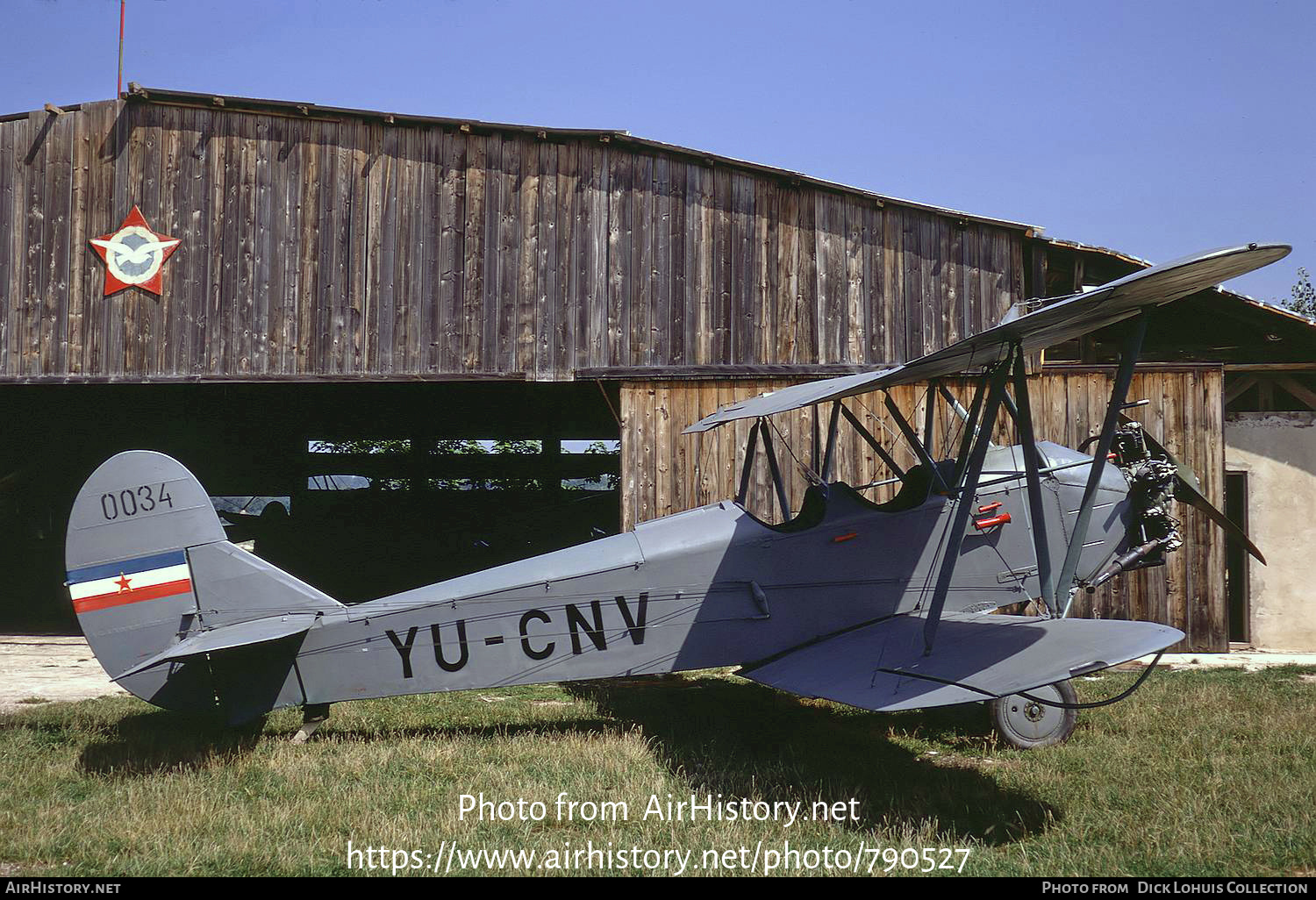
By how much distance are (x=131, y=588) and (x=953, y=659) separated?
5293 millimetres

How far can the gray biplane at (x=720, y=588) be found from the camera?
561cm

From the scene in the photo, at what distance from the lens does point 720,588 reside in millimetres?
6430

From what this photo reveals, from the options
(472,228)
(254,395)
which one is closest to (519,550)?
(254,395)

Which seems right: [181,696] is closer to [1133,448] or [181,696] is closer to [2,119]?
[1133,448]

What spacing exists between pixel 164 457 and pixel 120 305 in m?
5.96

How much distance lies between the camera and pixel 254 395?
1355 cm

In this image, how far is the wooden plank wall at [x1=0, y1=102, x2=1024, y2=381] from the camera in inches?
416

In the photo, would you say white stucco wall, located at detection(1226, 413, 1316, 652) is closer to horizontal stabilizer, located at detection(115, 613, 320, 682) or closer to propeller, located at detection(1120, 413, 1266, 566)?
propeller, located at detection(1120, 413, 1266, 566)

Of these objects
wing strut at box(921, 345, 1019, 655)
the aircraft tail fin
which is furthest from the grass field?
wing strut at box(921, 345, 1019, 655)

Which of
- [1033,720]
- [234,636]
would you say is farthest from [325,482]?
[1033,720]

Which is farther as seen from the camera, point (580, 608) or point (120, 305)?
point (120, 305)

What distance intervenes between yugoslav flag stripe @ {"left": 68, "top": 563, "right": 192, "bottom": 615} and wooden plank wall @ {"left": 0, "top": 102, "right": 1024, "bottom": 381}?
502 cm

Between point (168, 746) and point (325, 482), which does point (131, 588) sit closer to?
point (168, 746)

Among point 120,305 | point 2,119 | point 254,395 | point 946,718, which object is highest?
point 2,119
